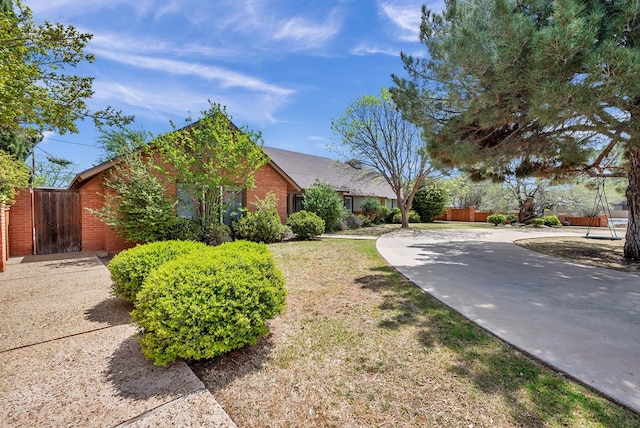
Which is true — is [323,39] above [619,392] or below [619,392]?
above

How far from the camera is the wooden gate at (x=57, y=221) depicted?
364 inches

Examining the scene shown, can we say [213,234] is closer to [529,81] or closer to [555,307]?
[555,307]

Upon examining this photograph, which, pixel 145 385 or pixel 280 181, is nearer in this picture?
pixel 145 385

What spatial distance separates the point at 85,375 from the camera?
269 centimetres

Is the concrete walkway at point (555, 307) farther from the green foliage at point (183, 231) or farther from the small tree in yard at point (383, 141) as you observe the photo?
the small tree in yard at point (383, 141)

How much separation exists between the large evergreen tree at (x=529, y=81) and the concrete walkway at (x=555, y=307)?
3.09 m

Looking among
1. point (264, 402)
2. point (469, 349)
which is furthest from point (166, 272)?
point (469, 349)

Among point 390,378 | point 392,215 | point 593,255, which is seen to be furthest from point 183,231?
point 392,215

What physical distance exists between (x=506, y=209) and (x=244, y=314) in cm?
3740

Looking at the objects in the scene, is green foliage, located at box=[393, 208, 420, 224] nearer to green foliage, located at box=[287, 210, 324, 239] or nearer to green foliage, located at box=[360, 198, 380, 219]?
green foliage, located at box=[360, 198, 380, 219]

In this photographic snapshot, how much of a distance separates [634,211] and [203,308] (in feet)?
40.2

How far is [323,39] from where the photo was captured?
29.3 feet

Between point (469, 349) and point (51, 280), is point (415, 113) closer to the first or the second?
→ point (469, 349)

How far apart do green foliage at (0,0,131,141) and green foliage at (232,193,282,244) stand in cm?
730
